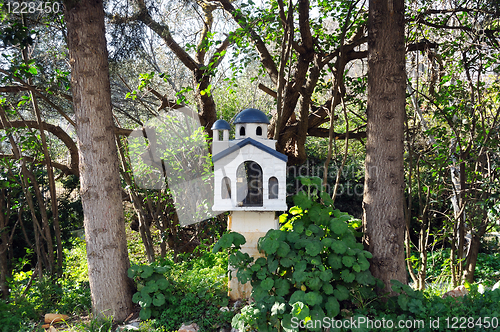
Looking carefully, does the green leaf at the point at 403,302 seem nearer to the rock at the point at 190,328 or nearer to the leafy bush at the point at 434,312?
the leafy bush at the point at 434,312

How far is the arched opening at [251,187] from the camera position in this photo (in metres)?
3.37

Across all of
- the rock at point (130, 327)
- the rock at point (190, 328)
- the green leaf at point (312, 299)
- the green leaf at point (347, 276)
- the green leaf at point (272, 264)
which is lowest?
the rock at point (130, 327)

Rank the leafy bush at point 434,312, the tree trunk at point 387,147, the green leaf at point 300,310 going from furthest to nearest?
the tree trunk at point 387,147 → the leafy bush at point 434,312 → the green leaf at point 300,310

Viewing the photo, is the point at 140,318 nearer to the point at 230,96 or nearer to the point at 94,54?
the point at 94,54

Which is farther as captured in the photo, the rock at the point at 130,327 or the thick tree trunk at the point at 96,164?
the thick tree trunk at the point at 96,164

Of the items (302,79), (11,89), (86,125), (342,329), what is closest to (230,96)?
(302,79)

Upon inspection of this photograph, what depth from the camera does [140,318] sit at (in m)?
3.33

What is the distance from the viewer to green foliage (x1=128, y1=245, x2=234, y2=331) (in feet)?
10.3

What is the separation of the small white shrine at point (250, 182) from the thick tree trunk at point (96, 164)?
44.0 inches

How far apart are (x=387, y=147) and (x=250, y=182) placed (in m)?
1.37

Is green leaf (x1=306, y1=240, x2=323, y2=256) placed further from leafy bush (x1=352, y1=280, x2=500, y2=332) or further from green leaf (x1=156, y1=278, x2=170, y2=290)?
green leaf (x1=156, y1=278, x2=170, y2=290)

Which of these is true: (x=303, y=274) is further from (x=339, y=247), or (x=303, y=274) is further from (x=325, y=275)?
(x=339, y=247)

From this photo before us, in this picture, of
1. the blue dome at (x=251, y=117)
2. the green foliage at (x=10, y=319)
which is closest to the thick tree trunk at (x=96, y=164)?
the green foliage at (x=10, y=319)

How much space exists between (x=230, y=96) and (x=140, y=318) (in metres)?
6.62
